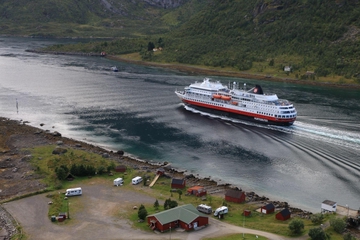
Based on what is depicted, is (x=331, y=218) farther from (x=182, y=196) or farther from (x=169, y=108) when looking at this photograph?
(x=169, y=108)

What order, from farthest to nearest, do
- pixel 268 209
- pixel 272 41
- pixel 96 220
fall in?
pixel 272 41 → pixel 268 209 → pixel 96 220

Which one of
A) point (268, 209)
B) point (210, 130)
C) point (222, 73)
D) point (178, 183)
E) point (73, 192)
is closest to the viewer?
point (268, 209)

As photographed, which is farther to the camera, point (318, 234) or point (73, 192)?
point (73, 192)

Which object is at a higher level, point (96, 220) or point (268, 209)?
point (268, 209)

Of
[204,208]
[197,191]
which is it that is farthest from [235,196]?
[204,208]

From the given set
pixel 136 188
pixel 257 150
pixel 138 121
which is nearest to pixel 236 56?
pixel 138 121

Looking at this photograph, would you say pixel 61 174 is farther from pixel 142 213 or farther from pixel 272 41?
pixel 272 41
